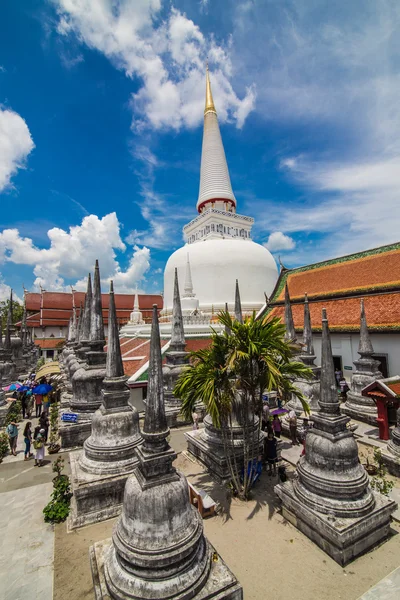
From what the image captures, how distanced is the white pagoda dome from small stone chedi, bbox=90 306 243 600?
86.3 feet

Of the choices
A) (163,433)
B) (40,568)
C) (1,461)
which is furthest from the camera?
(1,461)

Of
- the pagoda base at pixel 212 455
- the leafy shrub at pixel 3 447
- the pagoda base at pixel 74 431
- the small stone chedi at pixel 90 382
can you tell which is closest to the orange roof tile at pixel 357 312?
the pagoda base at pixel 212 455

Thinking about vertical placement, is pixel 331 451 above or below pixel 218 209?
below

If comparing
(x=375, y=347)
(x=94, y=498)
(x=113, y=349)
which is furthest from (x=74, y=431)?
A: (x=375, y=347)

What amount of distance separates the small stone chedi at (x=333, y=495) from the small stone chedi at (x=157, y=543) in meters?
2.31

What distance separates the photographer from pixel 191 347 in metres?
21.4

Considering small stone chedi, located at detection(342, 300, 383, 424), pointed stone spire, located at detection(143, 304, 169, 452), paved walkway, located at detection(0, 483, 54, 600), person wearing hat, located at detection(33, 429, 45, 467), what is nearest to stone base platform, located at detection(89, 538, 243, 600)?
paved walkway, located at detection(0, 483, 54, 600)

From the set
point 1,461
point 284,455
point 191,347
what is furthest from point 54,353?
point 284,455

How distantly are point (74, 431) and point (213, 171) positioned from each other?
37684mm

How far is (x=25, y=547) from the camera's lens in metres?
6.27

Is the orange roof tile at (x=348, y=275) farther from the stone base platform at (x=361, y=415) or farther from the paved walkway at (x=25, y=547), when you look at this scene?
the paved walkway at (x=25, y=547)

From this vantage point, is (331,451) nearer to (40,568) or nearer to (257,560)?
(257,560)

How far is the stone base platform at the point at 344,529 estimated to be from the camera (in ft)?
18.4

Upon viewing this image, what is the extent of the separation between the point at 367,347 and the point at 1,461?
53.5 feet
